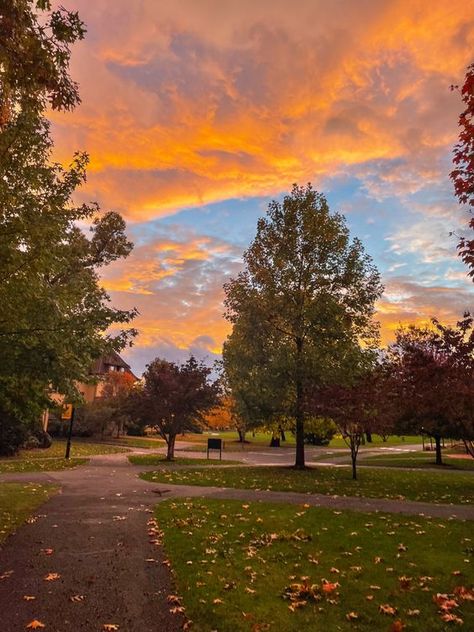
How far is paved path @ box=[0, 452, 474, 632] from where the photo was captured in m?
5.57

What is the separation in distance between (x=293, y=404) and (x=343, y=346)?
391cm

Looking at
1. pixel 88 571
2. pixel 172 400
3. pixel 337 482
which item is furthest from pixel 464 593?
pixel 172 400

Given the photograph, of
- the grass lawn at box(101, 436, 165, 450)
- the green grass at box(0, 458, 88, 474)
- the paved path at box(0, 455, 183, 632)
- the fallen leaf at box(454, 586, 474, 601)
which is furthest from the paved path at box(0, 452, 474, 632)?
the grass lawn at box(101, 436, 165, 450)

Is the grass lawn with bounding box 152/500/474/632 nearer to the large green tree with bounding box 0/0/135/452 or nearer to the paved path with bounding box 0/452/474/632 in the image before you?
the paved path with bounding box 0/452/474/632

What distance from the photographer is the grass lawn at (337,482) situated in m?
15.8

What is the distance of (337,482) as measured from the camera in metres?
18.8

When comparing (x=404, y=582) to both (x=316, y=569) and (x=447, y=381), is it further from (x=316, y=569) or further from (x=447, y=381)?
(x=447, y=381)

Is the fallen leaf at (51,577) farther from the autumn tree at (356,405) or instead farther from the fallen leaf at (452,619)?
the autumn tree at (356,405)

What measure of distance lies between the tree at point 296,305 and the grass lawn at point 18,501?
11.7 meters

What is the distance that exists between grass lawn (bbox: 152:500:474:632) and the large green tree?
417 cm

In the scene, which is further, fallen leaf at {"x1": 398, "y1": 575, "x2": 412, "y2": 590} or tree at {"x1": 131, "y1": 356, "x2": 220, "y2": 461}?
tree at {"x1": 131, "y1": 356, "x2": 220, "y2": 461}

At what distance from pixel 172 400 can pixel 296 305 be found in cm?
944

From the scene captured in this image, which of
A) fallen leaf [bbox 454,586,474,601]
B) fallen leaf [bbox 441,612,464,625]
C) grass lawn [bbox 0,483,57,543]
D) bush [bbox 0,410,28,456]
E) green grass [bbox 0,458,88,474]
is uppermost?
bush [bbox 0,410,28,456]

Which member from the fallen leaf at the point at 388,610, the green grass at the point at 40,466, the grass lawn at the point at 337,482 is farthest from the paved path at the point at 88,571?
the green grass at the point at 40,466
